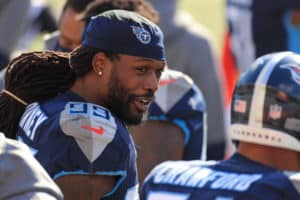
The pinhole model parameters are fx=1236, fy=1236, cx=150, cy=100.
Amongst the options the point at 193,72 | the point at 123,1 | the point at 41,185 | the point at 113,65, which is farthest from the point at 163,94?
the point at 41,185

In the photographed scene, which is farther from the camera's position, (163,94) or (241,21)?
(241,21)

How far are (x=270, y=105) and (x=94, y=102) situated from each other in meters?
0.64

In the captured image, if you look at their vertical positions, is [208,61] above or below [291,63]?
below

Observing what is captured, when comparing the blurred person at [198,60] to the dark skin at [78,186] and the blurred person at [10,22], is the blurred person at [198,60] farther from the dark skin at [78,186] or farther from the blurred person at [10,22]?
the dark skin at [78,186]

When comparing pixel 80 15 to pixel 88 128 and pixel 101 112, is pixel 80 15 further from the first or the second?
pixel 88 128

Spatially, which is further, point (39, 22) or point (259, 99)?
point (39, 22)

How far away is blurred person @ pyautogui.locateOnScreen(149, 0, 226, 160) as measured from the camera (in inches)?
280

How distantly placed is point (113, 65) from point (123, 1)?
3.70 feet

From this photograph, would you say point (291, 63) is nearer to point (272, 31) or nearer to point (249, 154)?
point (249, 154)

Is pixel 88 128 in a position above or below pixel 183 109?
above

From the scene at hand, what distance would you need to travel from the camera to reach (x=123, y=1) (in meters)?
5.61

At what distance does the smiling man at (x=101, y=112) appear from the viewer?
165 inches

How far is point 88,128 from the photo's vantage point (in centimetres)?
421

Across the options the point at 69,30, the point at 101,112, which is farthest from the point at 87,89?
the point at 69,30
